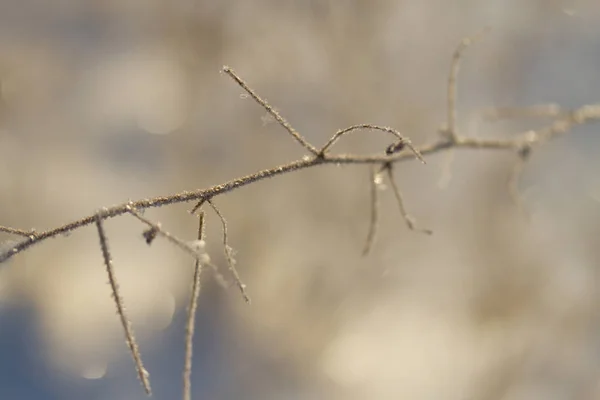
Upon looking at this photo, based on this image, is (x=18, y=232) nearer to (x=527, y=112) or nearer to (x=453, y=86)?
(x=453, y=86)

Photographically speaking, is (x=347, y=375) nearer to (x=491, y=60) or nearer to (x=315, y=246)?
(x=315, y=246)

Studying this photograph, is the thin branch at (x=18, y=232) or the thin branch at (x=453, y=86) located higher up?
the thin branch at (x=453, y=86)

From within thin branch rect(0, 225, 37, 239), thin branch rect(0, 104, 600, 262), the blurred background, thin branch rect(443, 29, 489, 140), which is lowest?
thin branch rect(0, 225, 37, 239)

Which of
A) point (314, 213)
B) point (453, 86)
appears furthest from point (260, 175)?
point (314, 213)

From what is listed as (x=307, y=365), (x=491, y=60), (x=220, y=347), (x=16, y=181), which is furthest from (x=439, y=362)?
(x=16, y=181)

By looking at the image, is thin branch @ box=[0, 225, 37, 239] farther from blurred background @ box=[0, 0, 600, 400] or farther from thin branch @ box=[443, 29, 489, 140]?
blurred background @ box=[0, 0, 600, 400]

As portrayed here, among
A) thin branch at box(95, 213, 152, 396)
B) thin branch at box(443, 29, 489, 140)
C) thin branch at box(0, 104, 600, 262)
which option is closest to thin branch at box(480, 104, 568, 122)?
thin branch at box(0, 104, 600, 262)

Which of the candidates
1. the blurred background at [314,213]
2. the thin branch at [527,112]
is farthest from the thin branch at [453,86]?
the blurred background at [314,213]

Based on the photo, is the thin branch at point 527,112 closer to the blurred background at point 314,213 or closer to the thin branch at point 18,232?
the thin branch at point 18,232
